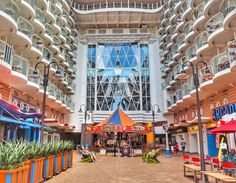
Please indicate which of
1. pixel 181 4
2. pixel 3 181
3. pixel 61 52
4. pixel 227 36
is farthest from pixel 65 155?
pixel 181 4

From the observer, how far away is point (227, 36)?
17516mm

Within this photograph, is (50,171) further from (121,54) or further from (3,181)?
(121,54)

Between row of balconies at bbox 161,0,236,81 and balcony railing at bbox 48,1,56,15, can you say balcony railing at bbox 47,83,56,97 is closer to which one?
balcony railing at bbox 48,1,56,15

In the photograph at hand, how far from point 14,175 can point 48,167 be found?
13.0 feet

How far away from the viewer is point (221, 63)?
52.0 feet

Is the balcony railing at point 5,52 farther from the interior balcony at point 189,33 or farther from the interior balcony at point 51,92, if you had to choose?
the interior balcony at point 189,33

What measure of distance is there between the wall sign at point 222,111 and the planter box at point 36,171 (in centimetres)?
1408

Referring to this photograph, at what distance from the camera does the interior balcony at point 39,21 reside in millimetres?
21730

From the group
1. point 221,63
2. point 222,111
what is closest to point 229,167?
point 221,63

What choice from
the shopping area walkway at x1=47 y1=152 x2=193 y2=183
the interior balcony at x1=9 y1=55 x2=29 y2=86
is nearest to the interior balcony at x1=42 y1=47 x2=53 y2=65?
the interior balcony at x1=9 y1=55 x2=29 y2=86

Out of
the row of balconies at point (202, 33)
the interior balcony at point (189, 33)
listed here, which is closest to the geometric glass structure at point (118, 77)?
the row of balconies at point (202, 33)

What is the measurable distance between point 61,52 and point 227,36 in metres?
21.3

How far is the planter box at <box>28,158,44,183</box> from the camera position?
7567 mm

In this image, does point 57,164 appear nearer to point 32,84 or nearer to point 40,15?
point 32,84
